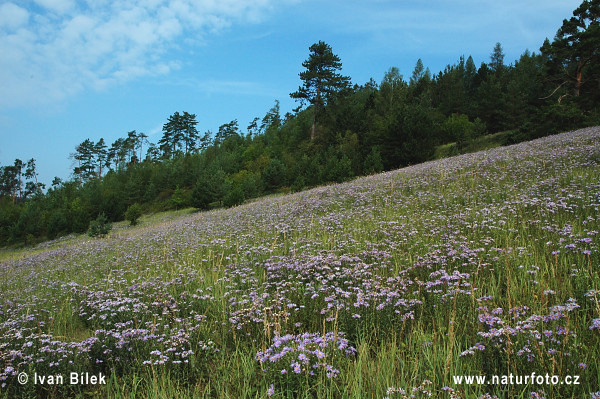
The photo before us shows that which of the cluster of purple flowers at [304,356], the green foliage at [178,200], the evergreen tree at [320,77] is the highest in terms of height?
the evergreen tree at [320,77]

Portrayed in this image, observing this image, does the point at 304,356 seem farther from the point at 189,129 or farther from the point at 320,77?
the point at 189,129

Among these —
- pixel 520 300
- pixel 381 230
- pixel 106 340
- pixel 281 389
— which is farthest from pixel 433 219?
pixel 106 340

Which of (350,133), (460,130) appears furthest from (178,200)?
(460,130)

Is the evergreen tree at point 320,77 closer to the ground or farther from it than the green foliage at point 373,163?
farther from it

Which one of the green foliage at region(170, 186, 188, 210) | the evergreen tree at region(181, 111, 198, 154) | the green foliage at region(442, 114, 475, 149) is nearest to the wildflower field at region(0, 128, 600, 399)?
the green foliage at region(442, 114, 475, 149)

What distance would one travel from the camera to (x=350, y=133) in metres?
43.5

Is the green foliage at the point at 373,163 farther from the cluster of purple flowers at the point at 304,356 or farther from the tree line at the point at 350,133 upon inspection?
the cluster of purple flowers at the point at 304,356

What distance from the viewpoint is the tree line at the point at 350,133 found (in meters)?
28.5

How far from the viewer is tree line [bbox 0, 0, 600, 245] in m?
28.5

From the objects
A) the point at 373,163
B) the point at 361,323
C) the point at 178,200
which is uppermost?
the point at 373,163

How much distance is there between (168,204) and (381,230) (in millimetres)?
47472

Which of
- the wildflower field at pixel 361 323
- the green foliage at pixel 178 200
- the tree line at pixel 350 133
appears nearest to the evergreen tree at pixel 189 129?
the tree line at pixel 350 133

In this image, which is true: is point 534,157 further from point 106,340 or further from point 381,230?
point 106,340

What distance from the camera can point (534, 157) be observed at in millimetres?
10789
